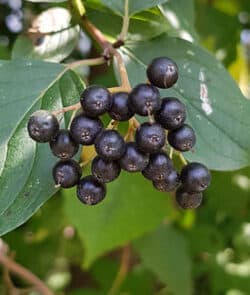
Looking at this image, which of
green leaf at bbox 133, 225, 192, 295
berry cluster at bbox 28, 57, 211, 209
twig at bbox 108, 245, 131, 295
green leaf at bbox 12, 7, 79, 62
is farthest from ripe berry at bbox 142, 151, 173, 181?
twig at bbox 108, 245, 131, 295

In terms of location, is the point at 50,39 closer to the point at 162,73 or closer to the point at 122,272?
the point at 162,73

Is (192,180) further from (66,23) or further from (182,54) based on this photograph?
(66,23)

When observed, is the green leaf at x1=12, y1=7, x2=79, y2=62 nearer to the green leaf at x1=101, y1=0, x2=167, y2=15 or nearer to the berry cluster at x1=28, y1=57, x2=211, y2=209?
the green leaf at x1=101, y1=0, x2=167, y2=15

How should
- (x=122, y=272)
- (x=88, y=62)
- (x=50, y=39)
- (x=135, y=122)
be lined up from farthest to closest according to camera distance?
(x=122, y=272), (x=50, y=39), (x=88, y=62), (x=135, y=122)

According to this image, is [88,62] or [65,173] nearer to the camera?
[65,173]

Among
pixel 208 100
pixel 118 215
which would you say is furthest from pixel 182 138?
pixel 118 215

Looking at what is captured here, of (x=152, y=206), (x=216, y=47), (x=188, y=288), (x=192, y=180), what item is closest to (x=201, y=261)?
(x=188, y=288)

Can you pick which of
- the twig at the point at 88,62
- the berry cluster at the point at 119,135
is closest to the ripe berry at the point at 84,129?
the berry cluster at the point at 119,135

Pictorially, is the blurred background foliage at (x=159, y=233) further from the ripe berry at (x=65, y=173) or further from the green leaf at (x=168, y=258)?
the ripe berry at (x=65, y=173)
